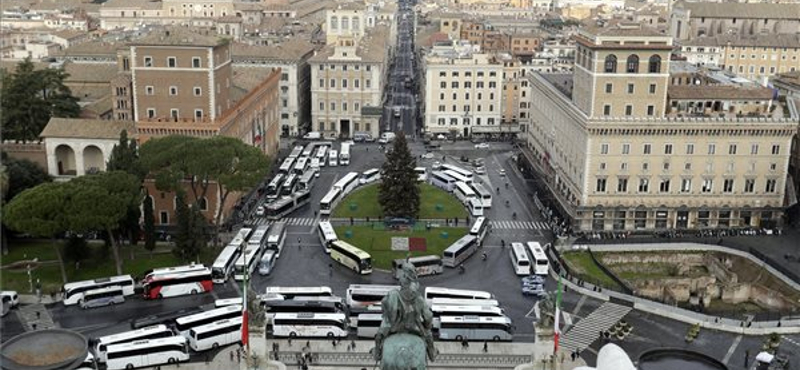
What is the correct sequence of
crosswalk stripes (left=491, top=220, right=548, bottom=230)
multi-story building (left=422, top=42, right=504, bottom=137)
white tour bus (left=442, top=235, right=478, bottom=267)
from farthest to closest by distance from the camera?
multi-story building (left=422, top=42, right=504, bottom=137)
crosswalk stripes (left=491, top=220, right=548, bottom=230)
white tour bus (left=442, top=235, right=478, bottom=267)

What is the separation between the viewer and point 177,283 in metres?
53.6

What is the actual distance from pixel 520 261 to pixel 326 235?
586 inches

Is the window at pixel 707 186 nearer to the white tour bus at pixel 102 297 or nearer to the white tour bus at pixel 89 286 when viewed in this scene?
the white tour bus at pixel 89 286

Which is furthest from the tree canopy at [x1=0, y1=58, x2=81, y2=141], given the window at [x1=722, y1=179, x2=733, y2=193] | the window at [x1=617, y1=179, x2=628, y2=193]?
the window at [x1=722, y1=179, x2=733, y2=193]

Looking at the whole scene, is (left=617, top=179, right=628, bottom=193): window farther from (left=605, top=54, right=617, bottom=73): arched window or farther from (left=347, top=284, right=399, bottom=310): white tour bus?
(left=347, top=284, right=399, bottom=310): white tour bus

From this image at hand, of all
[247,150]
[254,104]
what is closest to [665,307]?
[247,150]

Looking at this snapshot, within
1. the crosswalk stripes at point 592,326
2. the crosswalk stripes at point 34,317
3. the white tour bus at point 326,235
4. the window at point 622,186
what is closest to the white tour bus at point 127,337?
the crosswalk stripes at point 34,317

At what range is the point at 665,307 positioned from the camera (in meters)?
53.5

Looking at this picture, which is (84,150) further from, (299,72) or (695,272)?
(695,272)

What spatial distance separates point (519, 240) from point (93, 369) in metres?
34.3

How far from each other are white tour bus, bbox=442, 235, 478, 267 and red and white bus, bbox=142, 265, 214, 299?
54.9ft

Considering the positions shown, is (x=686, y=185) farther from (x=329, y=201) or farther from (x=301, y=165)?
(x=301, y=165)

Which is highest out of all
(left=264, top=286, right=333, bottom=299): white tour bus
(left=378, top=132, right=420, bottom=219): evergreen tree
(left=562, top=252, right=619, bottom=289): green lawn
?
(left=378, top=132, right=420, bottom=219): evergreen tree

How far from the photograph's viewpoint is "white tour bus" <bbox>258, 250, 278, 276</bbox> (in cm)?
5750
